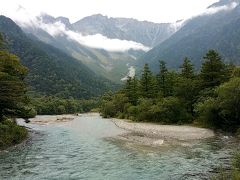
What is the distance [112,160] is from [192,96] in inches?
1928

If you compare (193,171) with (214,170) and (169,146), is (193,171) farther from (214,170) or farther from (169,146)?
(169,146)

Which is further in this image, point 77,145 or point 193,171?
point 77,145

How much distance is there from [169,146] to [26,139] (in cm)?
2235

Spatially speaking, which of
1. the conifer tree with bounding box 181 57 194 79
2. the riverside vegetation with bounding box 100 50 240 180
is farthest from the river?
the conifer tree with bounding box 181 57 194 79

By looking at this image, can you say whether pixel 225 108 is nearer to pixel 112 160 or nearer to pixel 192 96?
pixel 192 96

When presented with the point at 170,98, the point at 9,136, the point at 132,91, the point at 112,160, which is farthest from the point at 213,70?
the point at 112,160

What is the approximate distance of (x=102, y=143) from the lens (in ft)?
167

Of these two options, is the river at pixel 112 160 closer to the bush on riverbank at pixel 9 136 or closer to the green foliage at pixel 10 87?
the bush on riverbank at pixel 9 136

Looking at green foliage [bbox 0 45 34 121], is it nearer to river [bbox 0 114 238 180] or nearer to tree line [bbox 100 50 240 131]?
river [bbox 0 114 238 180]

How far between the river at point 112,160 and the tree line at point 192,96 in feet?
37.6

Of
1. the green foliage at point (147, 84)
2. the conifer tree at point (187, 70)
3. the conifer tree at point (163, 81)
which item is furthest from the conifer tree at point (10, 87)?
the green foliage at point (147, 84)

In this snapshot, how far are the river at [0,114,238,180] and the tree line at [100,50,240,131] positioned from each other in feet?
37.6

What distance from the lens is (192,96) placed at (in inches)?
3270

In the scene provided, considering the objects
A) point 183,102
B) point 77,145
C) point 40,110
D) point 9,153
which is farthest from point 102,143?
point 40,110
